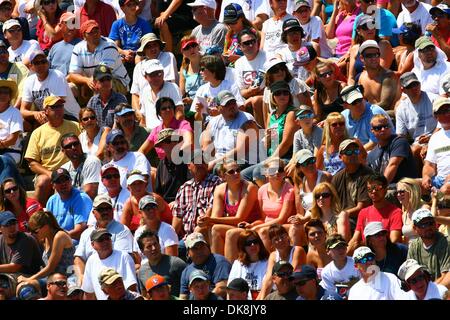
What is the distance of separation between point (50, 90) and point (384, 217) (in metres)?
5.51

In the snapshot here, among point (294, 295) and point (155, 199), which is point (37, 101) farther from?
point (294, 295)

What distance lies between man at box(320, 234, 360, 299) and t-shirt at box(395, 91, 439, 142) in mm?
2437

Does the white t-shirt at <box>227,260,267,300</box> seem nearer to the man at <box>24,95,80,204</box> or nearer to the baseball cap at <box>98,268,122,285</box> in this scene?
the baseball cap at <box>98,268,122,285</box>

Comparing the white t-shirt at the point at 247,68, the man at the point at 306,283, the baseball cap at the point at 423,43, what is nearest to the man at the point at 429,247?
the man at the point at 306,283

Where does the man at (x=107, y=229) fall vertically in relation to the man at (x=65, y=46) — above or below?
below

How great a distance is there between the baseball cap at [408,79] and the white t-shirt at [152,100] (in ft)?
9.53

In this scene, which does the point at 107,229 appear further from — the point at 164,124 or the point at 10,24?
the point at 10,24

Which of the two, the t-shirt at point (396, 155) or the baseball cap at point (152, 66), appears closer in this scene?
the t-shirt at point (396, 155)

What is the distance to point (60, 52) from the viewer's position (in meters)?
22.5

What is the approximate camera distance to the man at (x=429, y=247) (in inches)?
656

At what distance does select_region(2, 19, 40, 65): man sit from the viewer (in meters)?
22.7

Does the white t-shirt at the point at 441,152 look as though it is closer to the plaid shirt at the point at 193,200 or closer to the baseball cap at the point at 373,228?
the baseball cap at the point at 373,228

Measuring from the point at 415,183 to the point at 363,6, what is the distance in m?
4.45

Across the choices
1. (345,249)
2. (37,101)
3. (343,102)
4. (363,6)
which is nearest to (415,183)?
(345,249)
